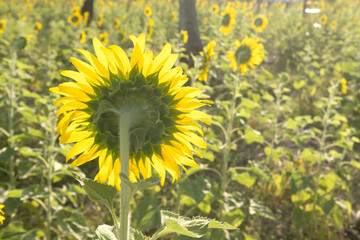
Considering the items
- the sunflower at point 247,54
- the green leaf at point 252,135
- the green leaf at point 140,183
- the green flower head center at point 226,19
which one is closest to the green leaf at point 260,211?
the green leaf at point 252,135

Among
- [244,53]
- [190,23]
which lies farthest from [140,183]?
[190,23]

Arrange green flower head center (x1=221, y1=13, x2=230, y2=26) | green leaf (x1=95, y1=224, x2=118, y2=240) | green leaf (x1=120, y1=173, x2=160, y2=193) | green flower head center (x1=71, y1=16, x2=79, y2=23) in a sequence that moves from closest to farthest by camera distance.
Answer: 1. green leaf (x1=120, y1=173, x2=160, y2=193)
2. green leaf (x1=95, y1=224, x2=118, y2=240)
3. green flower head center (x1=221, y1=13, x2=230, y2=26)
4. green flower head center (x1=71, y1=16, x2=79, y2=23)

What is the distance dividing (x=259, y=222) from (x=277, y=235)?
186 millimetres

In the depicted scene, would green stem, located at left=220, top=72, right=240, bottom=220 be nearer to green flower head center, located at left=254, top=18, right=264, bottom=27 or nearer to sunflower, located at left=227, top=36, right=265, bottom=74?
sunflower, located at left=227, top=36, right=265, bottom=74

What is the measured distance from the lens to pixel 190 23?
5.55 metres

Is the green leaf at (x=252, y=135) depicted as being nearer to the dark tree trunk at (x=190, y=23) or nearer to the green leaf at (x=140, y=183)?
the green leaf at (x=140, y=183)

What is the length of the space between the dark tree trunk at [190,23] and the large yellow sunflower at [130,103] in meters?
4.67

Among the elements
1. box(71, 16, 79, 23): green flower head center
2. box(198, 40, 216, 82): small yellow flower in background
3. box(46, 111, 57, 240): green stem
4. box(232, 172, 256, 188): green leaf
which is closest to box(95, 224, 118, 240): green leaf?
box(46, 111, 57, 240): green stem

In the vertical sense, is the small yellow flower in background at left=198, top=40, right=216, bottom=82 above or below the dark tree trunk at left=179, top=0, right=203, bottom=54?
below

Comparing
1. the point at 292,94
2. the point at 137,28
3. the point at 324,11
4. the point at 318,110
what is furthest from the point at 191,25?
the point at 324,11

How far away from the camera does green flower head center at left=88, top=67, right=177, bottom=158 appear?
0.72 meters

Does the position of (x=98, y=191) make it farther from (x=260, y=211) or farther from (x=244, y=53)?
(x=244, y=53)

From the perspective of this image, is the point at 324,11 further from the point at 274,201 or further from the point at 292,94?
the point at 274,201

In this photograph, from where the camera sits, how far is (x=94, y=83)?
754 millimetres
